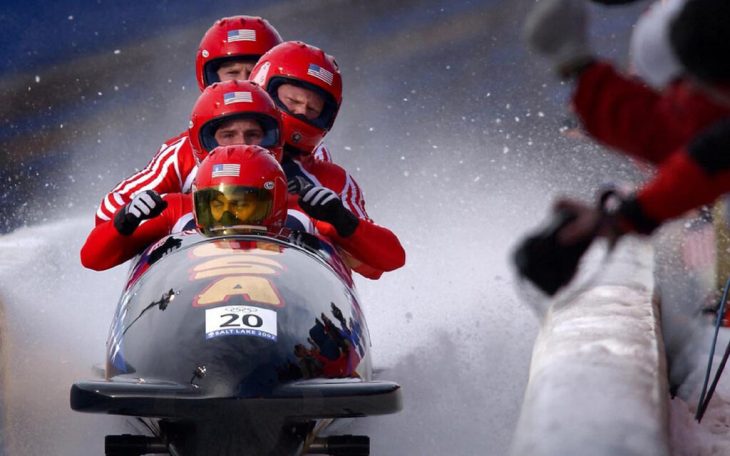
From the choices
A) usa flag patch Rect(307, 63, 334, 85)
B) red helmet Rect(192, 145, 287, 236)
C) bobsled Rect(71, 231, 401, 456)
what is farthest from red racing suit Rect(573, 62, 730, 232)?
usa flag patch Rect(307, 63, 334, 85)

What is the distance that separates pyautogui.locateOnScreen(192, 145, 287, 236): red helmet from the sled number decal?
20cm

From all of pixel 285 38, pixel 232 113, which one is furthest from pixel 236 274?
pixel 285 38

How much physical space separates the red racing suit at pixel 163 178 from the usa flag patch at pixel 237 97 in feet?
1.23

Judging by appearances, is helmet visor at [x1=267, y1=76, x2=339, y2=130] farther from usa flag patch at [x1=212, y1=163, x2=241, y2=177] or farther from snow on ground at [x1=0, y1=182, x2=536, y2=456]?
usa flag patch at [x1=212, y1=163, x2=241, y2=177]

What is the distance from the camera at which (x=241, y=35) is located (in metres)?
6.23

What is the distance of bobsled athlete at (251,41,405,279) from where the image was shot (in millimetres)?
4750

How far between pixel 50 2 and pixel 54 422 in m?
4.32

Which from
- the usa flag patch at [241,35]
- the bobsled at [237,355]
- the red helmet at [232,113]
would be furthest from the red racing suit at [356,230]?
the usa flag patch at [241,35]

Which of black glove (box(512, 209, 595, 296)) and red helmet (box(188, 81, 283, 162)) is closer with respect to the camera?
black glove (box(512, 209, 595, 296))

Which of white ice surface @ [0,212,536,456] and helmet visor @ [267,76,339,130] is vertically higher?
helmet visor @ [267,76,339,130]

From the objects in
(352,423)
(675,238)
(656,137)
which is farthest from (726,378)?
(656,137)

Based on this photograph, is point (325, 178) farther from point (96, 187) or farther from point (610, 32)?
point (96, 187)

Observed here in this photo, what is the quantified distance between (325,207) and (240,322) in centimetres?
106

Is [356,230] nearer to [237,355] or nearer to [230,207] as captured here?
[230,207]
